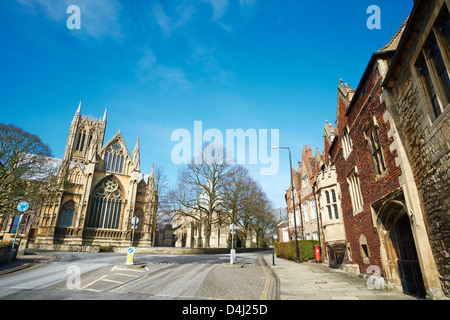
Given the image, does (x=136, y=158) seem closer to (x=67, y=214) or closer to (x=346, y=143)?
(x=67, y=214)

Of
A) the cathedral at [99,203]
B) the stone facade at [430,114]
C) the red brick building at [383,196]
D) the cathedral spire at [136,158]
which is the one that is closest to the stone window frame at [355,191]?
the red brick building at [383,196]

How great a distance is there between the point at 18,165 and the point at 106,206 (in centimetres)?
2508

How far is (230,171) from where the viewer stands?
33.9 m

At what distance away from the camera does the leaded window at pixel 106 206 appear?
46.2 m

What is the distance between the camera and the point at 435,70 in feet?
18.0

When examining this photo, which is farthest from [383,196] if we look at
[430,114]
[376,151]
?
[430,114]

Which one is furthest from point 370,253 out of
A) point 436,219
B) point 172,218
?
point 172,218

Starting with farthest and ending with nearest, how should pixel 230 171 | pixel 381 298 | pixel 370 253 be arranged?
pixel 230 171, pixel 370 253, pixel 381 298

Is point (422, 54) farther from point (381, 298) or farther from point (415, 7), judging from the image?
point (381, 298)

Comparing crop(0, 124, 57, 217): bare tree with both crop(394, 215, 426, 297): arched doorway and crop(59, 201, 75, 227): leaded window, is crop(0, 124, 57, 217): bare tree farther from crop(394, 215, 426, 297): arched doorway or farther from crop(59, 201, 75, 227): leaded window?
crop(394, 215, 426, 297): arched doorway

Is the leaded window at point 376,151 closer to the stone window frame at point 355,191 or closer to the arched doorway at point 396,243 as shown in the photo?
the arched doorway at point 396,243

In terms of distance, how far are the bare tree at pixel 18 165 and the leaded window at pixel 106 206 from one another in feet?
69.9
